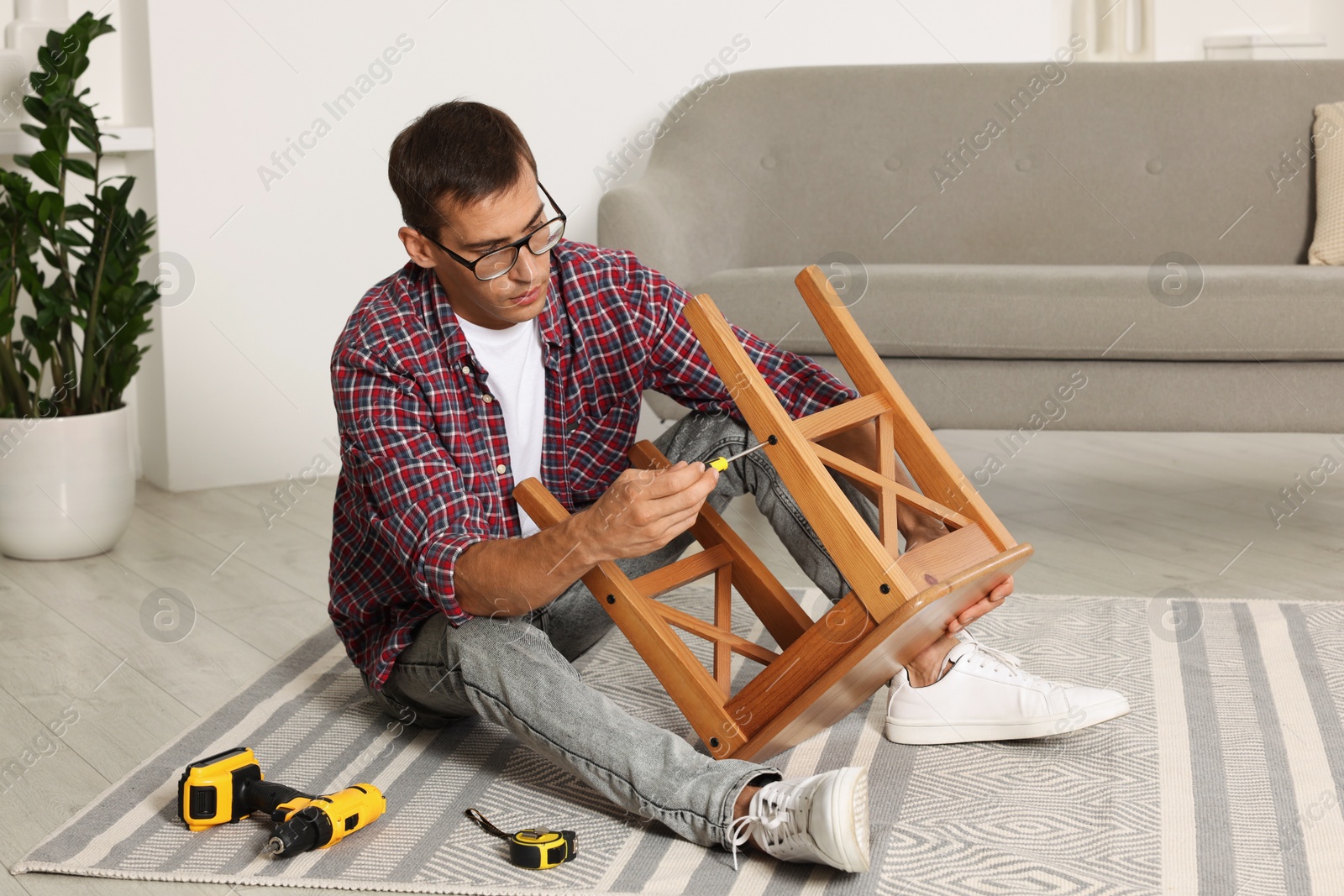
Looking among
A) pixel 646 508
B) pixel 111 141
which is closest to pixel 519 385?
pixel 646 508

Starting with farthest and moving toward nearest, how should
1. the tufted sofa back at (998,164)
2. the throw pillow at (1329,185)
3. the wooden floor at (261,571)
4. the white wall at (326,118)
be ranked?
1. the white wall at (326,118)
2. the tufted sofa back at (998,164)
3. the throw pillow at (1329,185)
4. the wooden floor at (261,571)

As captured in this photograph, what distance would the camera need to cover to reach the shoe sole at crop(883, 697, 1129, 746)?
4.57ft

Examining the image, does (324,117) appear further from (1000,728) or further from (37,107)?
(1000,728)

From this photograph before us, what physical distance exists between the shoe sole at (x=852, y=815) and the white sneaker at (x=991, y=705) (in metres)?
0.33

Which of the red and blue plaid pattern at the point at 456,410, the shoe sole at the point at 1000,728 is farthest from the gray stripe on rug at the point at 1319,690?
the red and blue plaid pattern at the point at 456,410

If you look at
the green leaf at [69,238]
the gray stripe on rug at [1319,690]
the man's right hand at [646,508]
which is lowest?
the gray stripe on rug at [1319,690]

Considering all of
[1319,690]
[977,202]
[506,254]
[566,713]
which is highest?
[506,254]

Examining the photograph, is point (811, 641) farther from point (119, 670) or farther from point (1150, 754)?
Result: point (119, 670)

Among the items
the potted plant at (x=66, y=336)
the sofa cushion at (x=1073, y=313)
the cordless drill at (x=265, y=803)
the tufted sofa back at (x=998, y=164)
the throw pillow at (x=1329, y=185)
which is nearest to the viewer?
the cordless drill at (x=265, y=803)

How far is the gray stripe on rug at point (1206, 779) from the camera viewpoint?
1.15m

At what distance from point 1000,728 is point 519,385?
65cm

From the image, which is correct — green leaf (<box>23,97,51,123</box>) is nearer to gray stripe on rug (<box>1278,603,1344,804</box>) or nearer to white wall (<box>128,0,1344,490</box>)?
white wall (<box>128,0,1344,490</box>)

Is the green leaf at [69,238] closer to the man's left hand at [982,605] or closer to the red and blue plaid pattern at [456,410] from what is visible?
the red and blue plaid pattern at [456,410]

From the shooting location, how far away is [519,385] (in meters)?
1.45
